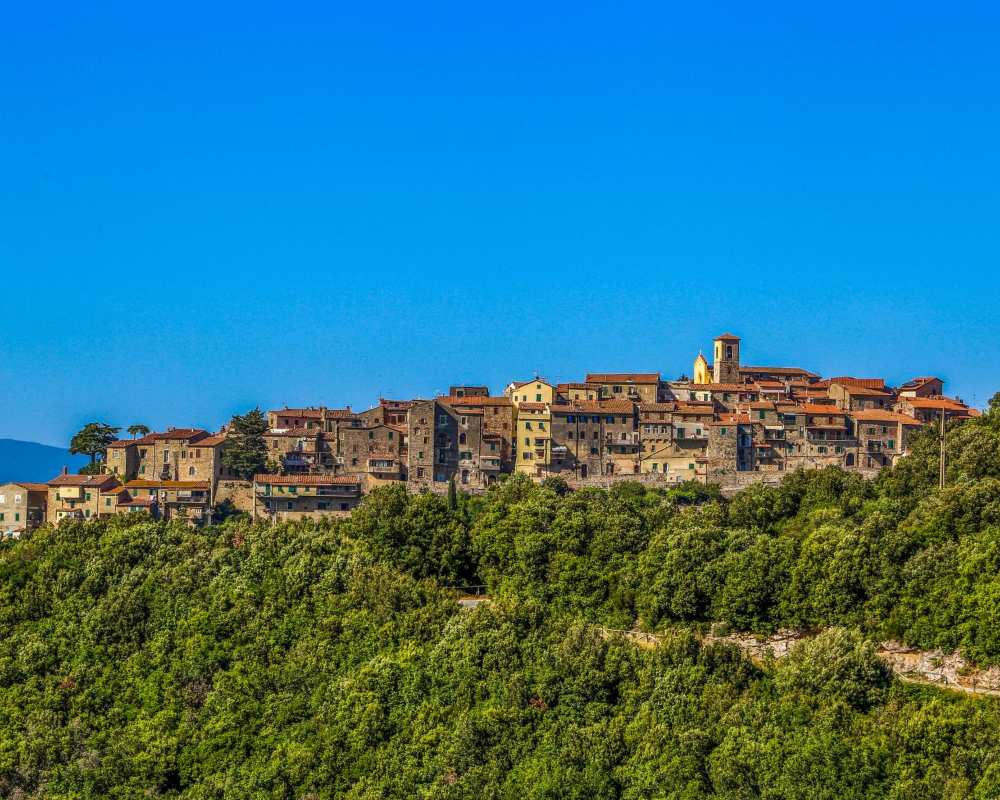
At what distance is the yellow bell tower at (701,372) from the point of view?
78438 mm

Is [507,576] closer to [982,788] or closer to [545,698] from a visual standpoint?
[545,698]

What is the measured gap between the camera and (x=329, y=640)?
4691cm

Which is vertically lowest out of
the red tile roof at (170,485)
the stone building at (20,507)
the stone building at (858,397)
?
the stone building at (20,507)

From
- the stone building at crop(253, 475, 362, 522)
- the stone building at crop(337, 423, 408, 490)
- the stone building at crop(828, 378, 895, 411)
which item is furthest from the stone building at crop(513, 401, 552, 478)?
the stone building at crop(828, 378, 895, 411)

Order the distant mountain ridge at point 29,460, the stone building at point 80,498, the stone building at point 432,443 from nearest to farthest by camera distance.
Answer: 1. the stone building at point 80,498
2. the stone building at point 432,443
3. the distant mountain ridge at point 29,460

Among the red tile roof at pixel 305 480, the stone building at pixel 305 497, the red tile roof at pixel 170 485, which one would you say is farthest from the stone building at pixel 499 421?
the red tile roof at pixel 170 485

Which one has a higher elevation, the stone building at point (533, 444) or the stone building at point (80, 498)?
the stone building at point (533, 444)

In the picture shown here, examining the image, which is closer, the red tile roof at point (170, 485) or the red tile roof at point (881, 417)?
the red tile roof at point (170, 485)

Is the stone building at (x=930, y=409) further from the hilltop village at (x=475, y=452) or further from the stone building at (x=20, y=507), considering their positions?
the stone building at (x=20, y=507)

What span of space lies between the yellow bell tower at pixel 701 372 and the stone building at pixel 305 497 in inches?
942

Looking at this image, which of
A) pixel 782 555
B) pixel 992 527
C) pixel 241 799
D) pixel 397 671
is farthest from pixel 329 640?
pixel 992 527

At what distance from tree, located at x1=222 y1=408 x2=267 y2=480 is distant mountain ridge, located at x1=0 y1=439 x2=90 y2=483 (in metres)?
61.1

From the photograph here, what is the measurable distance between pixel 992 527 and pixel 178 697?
87.6ft

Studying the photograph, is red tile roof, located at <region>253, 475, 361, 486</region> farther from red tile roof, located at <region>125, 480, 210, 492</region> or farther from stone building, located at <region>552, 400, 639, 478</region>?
stone building, located at <region>552, 400, 639, 478</region>
